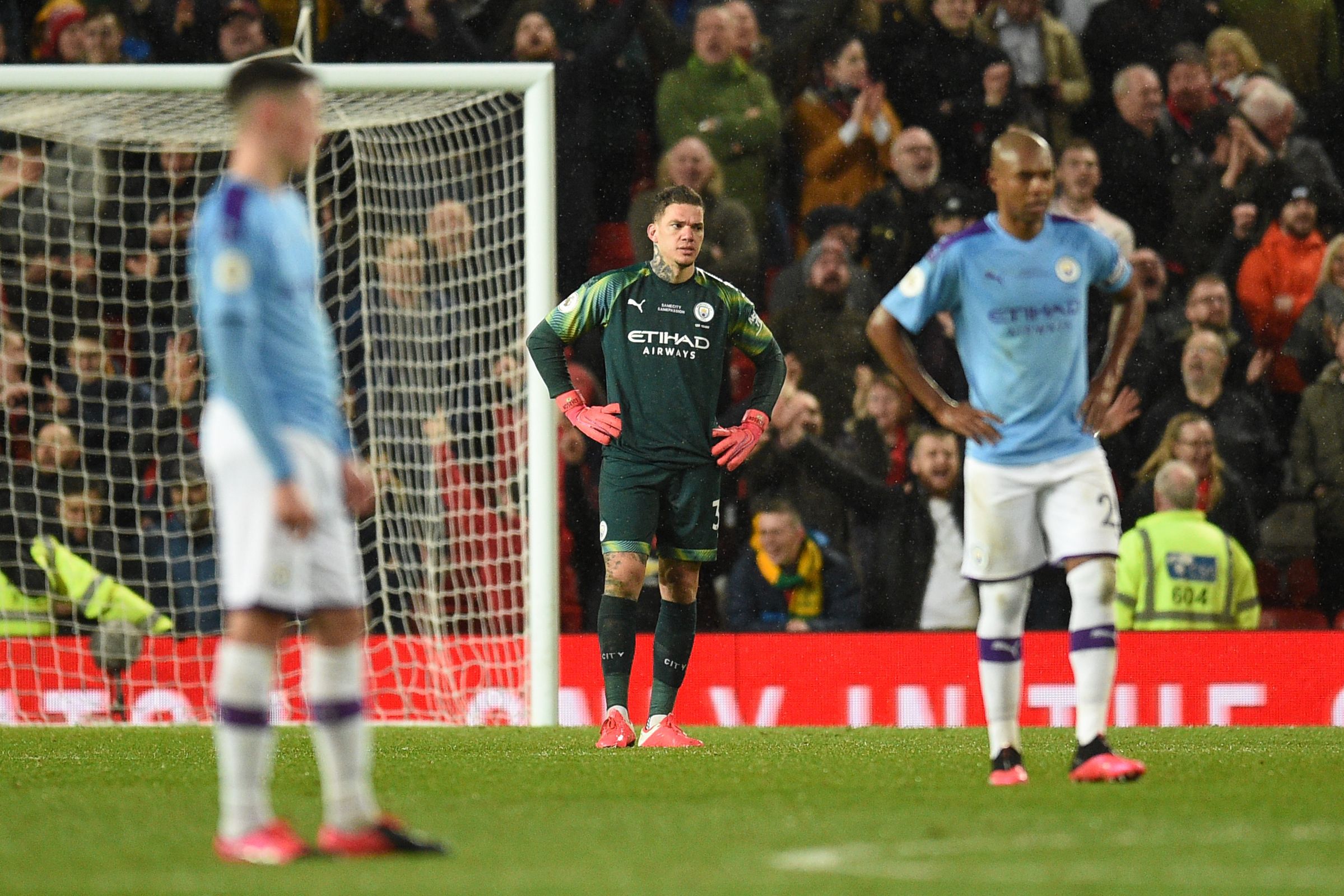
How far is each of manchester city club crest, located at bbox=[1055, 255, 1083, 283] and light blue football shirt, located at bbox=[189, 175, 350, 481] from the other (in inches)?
102

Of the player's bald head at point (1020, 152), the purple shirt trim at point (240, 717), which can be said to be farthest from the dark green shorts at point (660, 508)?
the purple shirt trim at point (240, 717)

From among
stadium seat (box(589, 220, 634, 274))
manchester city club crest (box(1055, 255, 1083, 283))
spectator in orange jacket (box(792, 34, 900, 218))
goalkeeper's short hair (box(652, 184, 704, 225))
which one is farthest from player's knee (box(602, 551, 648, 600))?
spectator in orange jacket (box(792, 34, 900, 218))

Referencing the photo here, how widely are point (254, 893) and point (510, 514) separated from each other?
272 inches

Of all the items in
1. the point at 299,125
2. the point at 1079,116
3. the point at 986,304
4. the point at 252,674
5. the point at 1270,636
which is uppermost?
the point at 1079,116

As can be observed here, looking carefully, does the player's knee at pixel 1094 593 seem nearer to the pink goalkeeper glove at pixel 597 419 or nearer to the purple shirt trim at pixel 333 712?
the pink goalkeeper glove at pixel 597 419

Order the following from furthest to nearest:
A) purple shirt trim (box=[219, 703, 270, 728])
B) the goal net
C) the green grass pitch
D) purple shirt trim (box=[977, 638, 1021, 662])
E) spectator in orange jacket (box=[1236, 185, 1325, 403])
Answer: spectator in orange jacket (box=[1236, 185, 1325, 403]) → the goal net → purple shirt trim (box=[977, 638, 1021, 662]) → purple shirt trim (box=[219, 703, 270, 728]) → the green grass pitch

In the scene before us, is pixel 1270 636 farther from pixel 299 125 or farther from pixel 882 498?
pixel 299 125

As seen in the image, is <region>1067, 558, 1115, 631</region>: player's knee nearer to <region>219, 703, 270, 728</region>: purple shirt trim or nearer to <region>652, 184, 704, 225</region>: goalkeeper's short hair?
A: <region>652, 184, 704, 225</region>: goalkeeper's short hair

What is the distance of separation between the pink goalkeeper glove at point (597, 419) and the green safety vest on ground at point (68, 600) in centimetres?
356

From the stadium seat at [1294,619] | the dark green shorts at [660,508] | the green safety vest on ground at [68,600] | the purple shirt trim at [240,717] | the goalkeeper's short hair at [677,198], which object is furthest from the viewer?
the stadium seat at [1294,619]

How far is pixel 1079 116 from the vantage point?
40.1 ft

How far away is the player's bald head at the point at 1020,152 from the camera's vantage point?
19.4ft

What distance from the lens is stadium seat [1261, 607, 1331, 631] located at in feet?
35.6

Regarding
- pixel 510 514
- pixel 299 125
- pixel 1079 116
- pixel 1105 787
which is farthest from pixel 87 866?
pixel 1079 116
